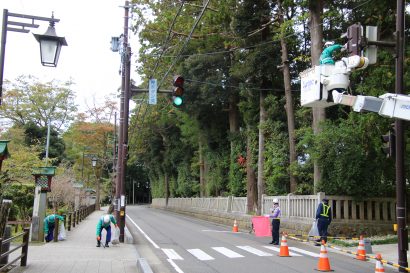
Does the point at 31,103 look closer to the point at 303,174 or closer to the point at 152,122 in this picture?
the point at 152,122

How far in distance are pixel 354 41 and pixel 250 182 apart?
2319cm

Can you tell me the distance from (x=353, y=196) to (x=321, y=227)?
361 centimetres

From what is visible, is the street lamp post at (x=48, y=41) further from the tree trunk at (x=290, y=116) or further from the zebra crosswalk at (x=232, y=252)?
the tree trunk at (x=290, y=116)

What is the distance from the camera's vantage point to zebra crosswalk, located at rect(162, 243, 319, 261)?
14209 mm

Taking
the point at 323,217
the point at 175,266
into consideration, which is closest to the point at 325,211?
the point at 323,217

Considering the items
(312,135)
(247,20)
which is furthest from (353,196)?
(247,20)

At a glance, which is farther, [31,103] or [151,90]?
[31,103]

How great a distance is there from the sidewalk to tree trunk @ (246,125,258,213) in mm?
14857

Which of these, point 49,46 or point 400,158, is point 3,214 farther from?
point 400,158

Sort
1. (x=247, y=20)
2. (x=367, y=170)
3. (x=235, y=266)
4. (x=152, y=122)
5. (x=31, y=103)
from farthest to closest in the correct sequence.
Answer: (x=31, y=103)
(x=152, y=122)
(x=247, y=20)
(x=367, y=170)
(x=235, y=266)

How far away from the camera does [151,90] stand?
1888 centimetres

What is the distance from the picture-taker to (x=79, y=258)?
12922 millimetres

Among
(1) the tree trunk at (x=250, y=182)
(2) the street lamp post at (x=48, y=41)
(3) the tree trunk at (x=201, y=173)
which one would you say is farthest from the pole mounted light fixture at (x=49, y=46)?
(3) the tree trunk at (x=201, y=173)

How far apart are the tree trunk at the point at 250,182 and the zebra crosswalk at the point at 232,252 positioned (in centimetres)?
1405
